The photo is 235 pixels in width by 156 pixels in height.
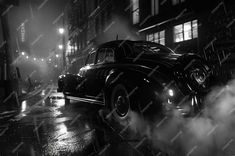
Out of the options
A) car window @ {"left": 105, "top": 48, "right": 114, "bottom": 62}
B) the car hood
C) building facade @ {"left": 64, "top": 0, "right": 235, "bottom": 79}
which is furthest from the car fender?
building facade @ {"left": 64, "top": 0, "right": 235, "bottom": 79}

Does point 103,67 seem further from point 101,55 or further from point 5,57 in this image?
point 5,57

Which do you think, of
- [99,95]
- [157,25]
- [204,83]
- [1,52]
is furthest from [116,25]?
[204,83]

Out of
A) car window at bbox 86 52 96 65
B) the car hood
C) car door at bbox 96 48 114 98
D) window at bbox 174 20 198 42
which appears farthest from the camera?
window at bbox 174 20 198 42

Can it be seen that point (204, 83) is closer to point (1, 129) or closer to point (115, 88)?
point (115, 88)

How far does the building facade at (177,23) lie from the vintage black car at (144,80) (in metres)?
1.73

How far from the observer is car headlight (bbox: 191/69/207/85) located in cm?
362

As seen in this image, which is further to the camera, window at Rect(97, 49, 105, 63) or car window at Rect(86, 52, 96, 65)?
car window at Rect(86, 52, 96, 65)

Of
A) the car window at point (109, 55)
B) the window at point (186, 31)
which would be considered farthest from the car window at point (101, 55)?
the window at point (186, 31)

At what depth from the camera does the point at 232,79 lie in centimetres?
Answer: 392

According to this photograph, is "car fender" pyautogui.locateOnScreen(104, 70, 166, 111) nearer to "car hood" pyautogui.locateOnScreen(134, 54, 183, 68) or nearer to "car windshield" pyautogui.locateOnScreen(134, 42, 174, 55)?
"car hood" pyautogui.locateOnScreen(134, 54, 183, 68)

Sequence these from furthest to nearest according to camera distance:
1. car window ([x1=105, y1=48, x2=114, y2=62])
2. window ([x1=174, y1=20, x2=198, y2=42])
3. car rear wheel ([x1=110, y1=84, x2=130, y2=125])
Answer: window ([x1=174, y1=20, x2=198, y2=42]) → car window ([x1=105, y1=48, x2=114, y2=62]) → car rear wheel ([x1=110, y1=84, x2=130, y2=125])

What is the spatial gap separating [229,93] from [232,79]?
299 mm

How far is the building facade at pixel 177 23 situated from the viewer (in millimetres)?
11734

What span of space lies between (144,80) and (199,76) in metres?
0.94
